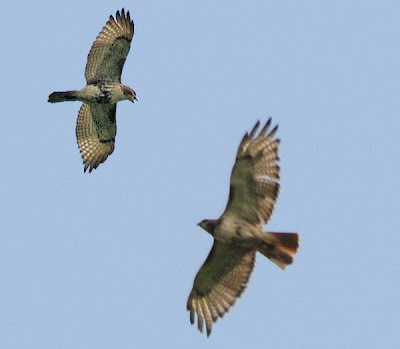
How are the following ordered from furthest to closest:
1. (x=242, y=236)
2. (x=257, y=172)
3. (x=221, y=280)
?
(x=221, y=280) < (x=242, y=236) < (x=257, y=172)

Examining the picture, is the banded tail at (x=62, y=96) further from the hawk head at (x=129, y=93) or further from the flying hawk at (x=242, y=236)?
the flying hawk at (x=242, y=236)

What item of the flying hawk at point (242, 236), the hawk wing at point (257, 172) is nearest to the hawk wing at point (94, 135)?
the flying hawk at point (242, 236)

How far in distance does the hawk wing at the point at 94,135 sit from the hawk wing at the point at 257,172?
5.44 m

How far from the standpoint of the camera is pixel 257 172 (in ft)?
50.1

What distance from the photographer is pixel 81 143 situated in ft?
67.8

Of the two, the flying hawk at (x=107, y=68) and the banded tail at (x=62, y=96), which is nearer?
the banded tail at (x=62, y=96)

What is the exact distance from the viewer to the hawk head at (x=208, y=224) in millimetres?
15734

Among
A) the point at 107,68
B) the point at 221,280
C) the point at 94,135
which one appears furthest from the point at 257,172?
the point at 94,135

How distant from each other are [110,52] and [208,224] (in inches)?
195

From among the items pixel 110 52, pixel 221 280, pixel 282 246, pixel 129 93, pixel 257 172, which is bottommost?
pixel 221 280

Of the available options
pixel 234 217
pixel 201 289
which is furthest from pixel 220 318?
pixel 234 217

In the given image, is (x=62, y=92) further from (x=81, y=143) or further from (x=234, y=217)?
(x=234, y=217)

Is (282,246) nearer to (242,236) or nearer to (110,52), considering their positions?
(242,236)

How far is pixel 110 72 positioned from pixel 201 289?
190 inches
